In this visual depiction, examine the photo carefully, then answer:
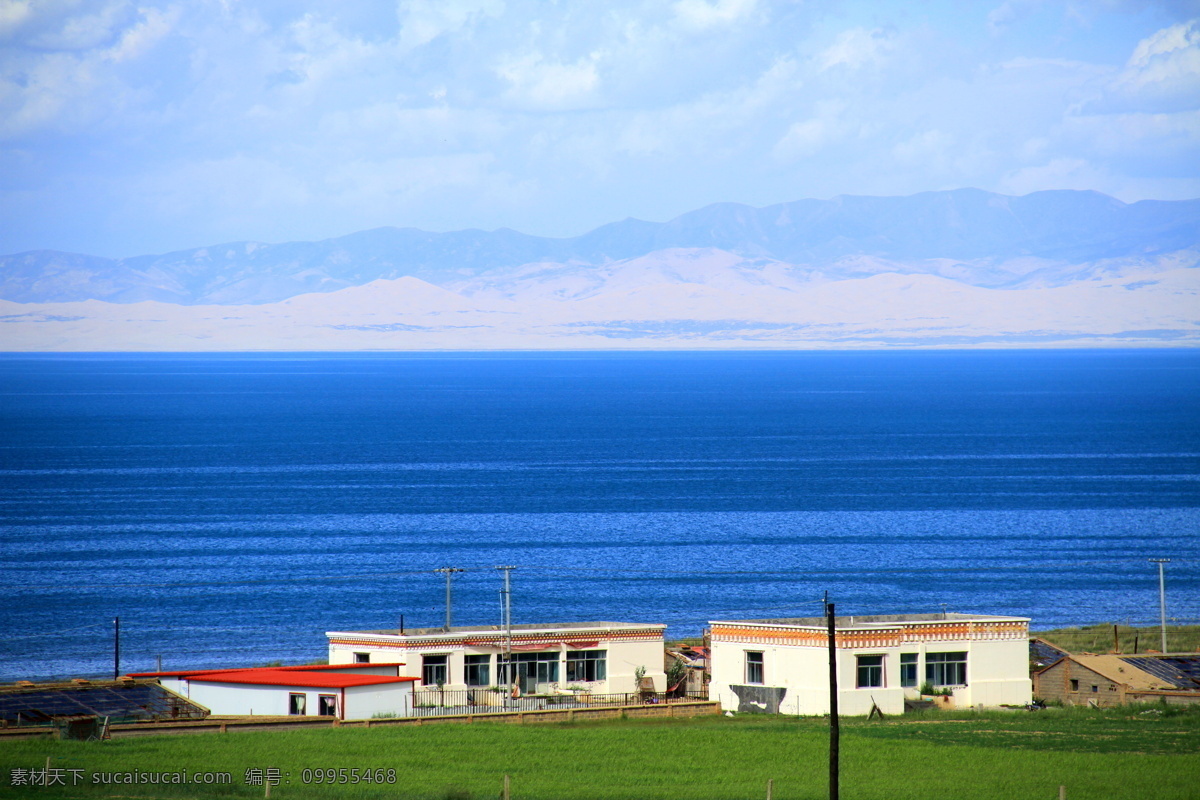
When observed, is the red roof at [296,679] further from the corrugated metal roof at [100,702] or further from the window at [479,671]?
the window at [479,671]

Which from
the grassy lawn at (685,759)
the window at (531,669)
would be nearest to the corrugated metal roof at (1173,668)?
the grassy lawn at (685,759)

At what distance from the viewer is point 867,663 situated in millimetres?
49469

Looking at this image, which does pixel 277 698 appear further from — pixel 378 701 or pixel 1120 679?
pixel 1120 679

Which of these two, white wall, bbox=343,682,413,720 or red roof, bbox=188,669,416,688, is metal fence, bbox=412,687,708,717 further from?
red roof, bbox=188,669,416,688

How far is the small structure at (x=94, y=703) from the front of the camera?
142 feet

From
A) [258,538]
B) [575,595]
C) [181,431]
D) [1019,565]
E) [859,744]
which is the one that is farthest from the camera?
[181,431]

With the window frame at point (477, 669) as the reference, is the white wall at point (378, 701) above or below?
below

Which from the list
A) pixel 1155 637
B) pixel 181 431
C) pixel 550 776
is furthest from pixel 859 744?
pixel 181 431

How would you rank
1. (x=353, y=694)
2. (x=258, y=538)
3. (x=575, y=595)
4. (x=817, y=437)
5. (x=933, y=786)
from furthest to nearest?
(x=817, y=437)
(x=258, y=538)
(x=575, y=595)
(x=353, y=694)
(x=933, y=786)

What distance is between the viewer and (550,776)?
37.2m

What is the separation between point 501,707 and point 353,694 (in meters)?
5.64

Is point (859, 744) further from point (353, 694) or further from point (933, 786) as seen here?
point (353, 694)

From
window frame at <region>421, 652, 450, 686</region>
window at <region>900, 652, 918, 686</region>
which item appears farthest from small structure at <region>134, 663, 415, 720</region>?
window at <region>900, 652, 918, 686</region>

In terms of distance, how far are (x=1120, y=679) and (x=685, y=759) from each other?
18.6 m
